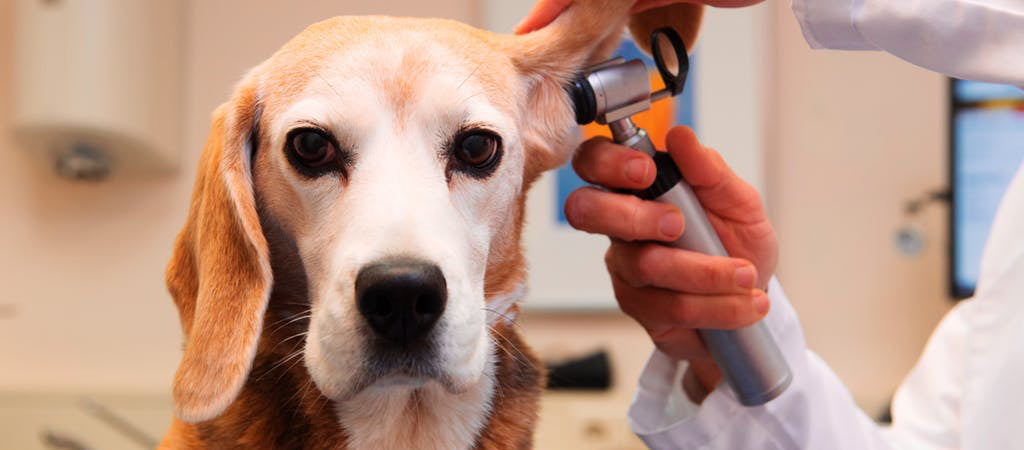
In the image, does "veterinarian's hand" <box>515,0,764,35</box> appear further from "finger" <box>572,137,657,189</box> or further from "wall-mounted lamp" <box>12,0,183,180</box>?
"wall-mounted lamp" <box>12,0,183,180</box>

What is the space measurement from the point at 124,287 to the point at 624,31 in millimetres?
2012

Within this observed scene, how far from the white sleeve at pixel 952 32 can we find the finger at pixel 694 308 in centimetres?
27

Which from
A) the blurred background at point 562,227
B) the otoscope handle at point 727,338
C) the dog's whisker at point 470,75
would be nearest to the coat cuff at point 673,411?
the otoscope handle at point 727,338

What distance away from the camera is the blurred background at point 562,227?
2.36m

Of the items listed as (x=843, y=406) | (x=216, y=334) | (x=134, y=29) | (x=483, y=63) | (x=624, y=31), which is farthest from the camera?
(x=134, y=29)

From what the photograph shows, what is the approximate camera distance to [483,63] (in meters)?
0.81

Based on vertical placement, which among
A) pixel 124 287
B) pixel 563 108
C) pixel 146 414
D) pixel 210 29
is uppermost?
pixel 563 108

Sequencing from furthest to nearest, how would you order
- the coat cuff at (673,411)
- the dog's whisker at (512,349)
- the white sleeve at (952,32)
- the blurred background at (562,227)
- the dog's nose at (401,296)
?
1. the blurred background at (562,227)
2. the coat cuff at (673,411)
3. the dog's whisker at (512,349)
4. the white sleeve at (952,32)
5. the dog's nose at (401,296)

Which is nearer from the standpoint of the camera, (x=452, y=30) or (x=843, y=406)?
(x=452, y=30)

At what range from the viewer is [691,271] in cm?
86

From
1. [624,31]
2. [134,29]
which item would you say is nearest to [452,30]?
[624,31]

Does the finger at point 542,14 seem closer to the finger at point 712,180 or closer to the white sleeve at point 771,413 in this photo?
the finger at point 712,180

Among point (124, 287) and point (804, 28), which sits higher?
point (804, 28)

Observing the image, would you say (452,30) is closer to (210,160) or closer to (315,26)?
(315,26)
